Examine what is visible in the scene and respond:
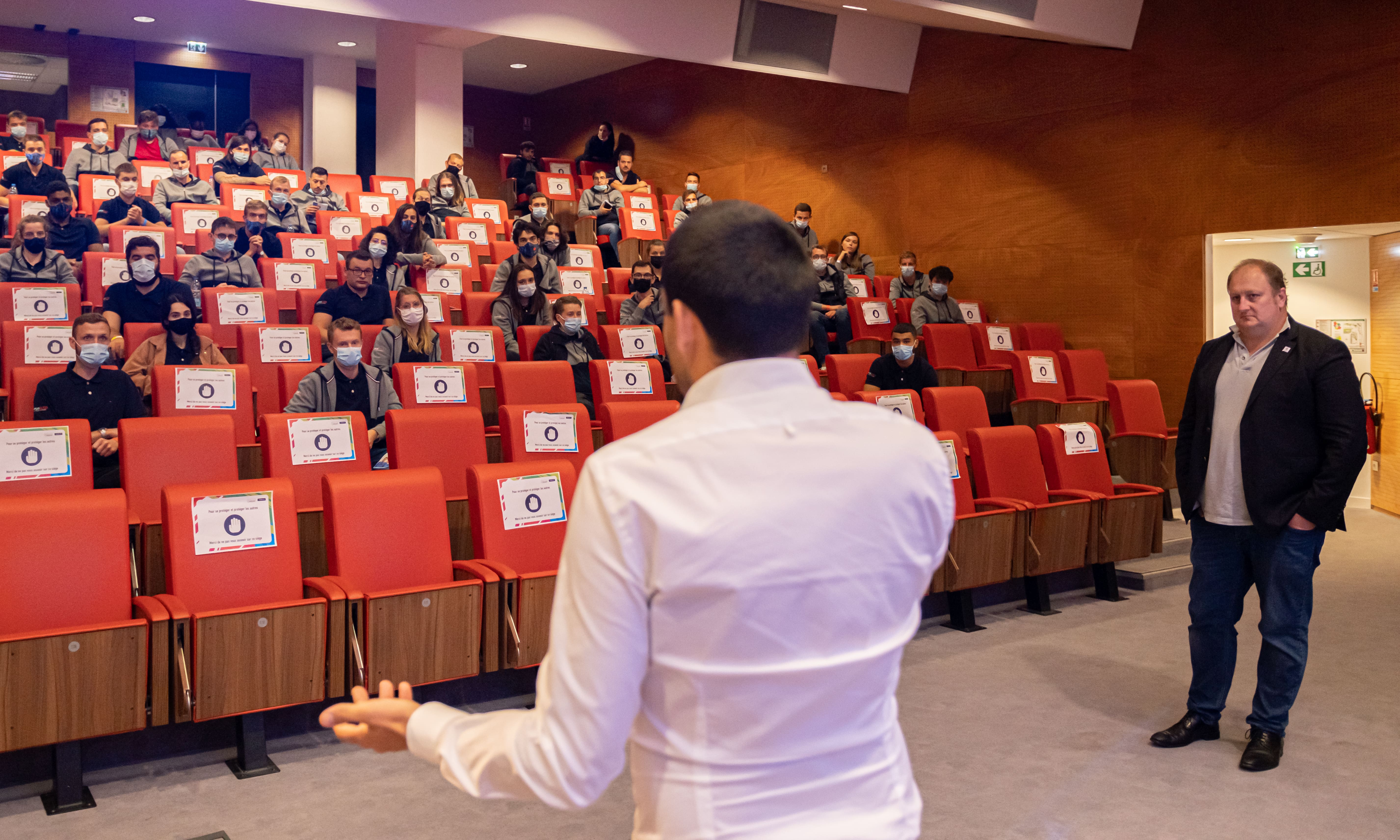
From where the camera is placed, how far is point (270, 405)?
4.68 m

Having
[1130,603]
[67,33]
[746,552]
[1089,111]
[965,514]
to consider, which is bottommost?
[1130,603]

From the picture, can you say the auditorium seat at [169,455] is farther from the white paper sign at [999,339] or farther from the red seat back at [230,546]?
the white paper sign at [999,339]

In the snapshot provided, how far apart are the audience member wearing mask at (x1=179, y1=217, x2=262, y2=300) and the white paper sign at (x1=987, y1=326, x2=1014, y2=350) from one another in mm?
4176

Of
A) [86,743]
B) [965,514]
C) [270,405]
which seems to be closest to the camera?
[86,743]

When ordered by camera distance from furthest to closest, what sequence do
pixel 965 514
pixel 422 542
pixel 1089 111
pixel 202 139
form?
pixel 202 139, pixel 1089 111, pixel 965 514, pixel 422 542

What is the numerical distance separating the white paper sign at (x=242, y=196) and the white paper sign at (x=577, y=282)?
2.33m

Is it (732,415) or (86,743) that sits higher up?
(732,415)

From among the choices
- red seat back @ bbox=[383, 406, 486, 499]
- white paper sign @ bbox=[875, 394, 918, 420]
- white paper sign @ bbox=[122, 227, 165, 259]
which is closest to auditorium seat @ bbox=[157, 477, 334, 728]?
red seat back @ bbox=[383, 406, 486, 499]

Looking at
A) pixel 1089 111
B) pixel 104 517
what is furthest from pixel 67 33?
pixel 104 517

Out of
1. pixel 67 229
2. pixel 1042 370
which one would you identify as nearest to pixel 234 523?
pixel 67 229

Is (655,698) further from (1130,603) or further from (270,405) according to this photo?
(270,405)

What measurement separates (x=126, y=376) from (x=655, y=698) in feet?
12.6

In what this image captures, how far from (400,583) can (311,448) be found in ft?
2.54

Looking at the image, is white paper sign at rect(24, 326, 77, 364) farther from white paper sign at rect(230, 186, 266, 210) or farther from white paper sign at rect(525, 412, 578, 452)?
white paper sign at rect(230, 186, 266, 210)
